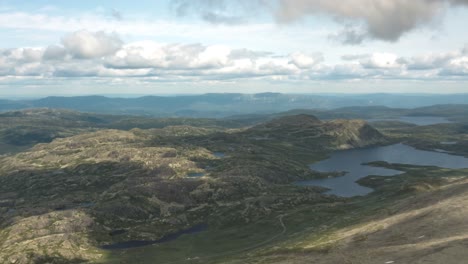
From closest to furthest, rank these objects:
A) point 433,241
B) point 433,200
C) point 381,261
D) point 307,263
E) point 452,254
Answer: point 452,254, point 381,261, point 433,241, point 307,263, point 433,200

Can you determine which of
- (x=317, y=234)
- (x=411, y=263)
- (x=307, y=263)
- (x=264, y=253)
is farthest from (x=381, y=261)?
(x=317, y=234)

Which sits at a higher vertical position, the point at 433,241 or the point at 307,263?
the point at 433,241

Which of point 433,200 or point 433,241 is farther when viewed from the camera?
point 433,200

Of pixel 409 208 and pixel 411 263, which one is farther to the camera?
pixel 409 208

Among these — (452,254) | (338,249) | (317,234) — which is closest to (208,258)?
(317,234)

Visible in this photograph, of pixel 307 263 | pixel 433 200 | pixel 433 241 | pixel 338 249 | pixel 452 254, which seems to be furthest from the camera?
pixel 433 200

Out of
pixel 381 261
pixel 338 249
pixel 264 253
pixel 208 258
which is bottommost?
pixel 208 258

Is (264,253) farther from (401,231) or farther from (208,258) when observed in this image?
(401,231)

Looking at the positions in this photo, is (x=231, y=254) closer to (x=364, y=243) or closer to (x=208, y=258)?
(x=208, y=258)

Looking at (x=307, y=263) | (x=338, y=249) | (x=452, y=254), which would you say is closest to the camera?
(x=452, y=254)
